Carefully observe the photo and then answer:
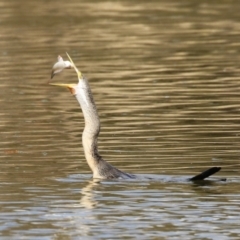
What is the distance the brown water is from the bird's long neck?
263 mm

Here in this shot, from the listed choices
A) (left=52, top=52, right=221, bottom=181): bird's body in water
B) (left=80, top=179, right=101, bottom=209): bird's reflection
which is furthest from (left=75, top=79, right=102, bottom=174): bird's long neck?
(left=80, top=179, right=101, bottom=209): bird's reflection

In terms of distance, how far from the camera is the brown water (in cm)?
1040

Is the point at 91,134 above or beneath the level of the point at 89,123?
beneath

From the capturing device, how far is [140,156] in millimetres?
13875

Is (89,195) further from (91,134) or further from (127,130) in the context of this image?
(127,130)

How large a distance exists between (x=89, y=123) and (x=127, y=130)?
121 inches

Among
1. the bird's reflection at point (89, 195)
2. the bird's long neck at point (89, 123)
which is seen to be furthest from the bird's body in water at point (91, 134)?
the bird's reflection at point (89, 195)

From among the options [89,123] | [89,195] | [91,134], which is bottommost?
[89,195]

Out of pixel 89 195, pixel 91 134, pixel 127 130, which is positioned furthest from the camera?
pixel 127 130

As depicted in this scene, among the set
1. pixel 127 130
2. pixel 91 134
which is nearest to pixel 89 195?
pixel 91 134

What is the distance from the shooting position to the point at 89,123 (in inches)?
502

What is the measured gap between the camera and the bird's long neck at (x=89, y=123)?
12.6m

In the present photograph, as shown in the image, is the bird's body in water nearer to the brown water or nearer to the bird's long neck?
the bird's long neck

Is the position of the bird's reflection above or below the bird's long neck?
below
